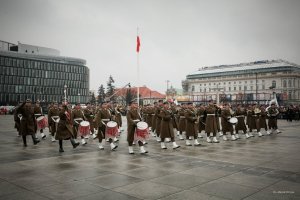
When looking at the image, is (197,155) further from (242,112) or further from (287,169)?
(242,112)

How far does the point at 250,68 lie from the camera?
122 metres

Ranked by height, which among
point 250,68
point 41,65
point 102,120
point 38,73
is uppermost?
point 250,68

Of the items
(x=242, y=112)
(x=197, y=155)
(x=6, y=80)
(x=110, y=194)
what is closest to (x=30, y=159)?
(x=110, y=194)

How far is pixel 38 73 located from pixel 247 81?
8363cm

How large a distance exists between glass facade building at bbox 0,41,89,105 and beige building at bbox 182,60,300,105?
4529cm

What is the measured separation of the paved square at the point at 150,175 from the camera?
19.6ft

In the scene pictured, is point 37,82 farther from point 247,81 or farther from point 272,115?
point 272,115

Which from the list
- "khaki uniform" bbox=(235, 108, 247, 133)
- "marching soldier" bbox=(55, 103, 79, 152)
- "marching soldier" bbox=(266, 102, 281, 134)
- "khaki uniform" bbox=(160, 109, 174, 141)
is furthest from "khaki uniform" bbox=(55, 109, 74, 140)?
"marching soldier" bbox=(266, 102, 281, 134)

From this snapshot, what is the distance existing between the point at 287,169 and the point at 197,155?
3.29 meters

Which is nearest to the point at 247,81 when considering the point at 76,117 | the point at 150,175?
the point at 76,117

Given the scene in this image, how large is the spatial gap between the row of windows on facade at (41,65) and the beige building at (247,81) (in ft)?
150

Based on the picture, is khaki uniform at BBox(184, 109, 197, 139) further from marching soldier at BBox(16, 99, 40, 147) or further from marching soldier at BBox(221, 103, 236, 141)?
marching soldier at BBox(16, 99, 40, 147)

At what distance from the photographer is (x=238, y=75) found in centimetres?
12381

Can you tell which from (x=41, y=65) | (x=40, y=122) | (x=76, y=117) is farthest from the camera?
(x=41, y=65)
